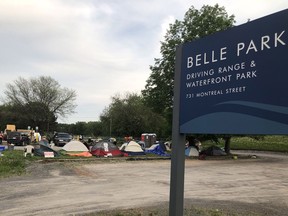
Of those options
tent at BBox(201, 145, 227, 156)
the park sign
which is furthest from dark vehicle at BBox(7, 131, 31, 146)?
the park sign

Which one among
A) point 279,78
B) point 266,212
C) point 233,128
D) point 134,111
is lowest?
point 266,212

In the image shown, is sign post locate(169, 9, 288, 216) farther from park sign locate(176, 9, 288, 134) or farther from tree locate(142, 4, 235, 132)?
tree locate(142, 4, 235, 132)

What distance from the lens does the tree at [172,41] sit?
127ft

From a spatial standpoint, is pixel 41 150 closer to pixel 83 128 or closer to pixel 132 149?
pixel 132 149

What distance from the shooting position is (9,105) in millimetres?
90188

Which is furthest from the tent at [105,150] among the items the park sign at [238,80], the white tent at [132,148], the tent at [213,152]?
the park sign at [238,80]

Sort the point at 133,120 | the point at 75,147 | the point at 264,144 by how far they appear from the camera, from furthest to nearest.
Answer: the point at 133,120 < the point at 264,144 < the point at 75,147

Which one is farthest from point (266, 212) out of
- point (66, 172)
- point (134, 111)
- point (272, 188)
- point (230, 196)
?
point (134, 111)

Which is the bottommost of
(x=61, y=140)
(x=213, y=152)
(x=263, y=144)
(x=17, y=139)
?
(x=213, y=152)

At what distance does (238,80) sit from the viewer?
5.26 meters

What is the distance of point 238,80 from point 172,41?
35.2 metres

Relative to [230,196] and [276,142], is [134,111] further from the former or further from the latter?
[230,196]

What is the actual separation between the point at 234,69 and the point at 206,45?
2.64 ft

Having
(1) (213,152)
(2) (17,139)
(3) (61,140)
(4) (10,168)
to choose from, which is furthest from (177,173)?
(3) (61,140)
